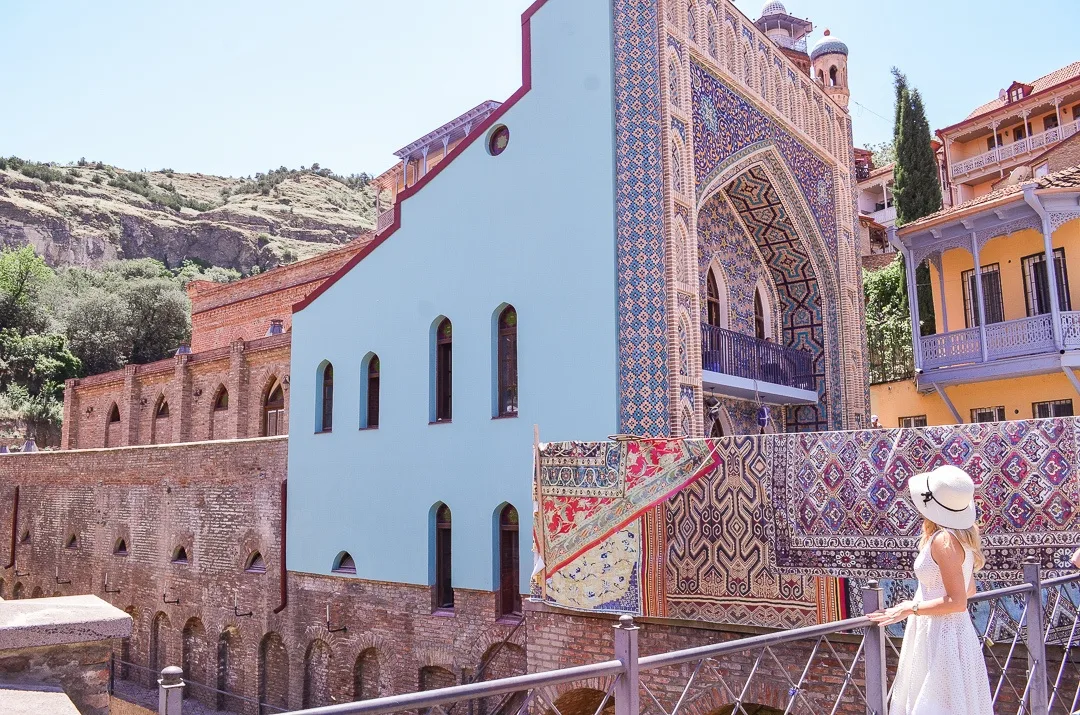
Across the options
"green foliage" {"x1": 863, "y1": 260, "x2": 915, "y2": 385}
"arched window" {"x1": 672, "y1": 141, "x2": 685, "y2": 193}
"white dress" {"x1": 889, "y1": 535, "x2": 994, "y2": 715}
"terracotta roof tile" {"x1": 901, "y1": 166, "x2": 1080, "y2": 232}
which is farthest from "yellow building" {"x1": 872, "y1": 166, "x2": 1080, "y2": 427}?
"white dress" {"x1": 889, "y1": 535, "x2": 994, "y2": 715}

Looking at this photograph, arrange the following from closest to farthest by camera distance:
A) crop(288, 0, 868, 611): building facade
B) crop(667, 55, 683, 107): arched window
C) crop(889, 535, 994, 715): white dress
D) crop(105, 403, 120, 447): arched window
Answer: crop(889, 535, 994, 715): white dress
crop(288, 0, 868, 611): building facade
crop(667, 55, 683, 107): arched window
crop(105, 403, 120, 447): arched window

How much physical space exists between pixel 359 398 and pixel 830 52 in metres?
11.0

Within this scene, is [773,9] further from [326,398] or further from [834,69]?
[326,398]

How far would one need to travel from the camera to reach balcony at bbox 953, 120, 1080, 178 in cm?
2884

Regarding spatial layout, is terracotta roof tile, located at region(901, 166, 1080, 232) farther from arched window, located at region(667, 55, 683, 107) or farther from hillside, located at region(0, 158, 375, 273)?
hillside, located at region(0, 158, 375, 273)

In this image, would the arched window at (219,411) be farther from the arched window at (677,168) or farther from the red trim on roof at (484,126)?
the arched window at (677,168)

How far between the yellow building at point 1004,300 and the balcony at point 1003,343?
0.05ft

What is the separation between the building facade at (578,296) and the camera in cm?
1034

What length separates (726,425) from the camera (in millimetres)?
13070

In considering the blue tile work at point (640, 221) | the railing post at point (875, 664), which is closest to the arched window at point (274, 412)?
the blue tile work at point (640, 221)

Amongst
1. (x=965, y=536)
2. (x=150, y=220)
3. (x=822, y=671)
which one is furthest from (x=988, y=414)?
(x=150, y=220)

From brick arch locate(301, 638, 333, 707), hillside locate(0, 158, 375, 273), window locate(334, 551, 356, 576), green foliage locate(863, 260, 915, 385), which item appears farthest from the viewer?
hillside locate(0, 158, 375, 273)

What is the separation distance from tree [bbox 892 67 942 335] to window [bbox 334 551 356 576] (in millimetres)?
16833

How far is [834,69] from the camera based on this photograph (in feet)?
54.3
